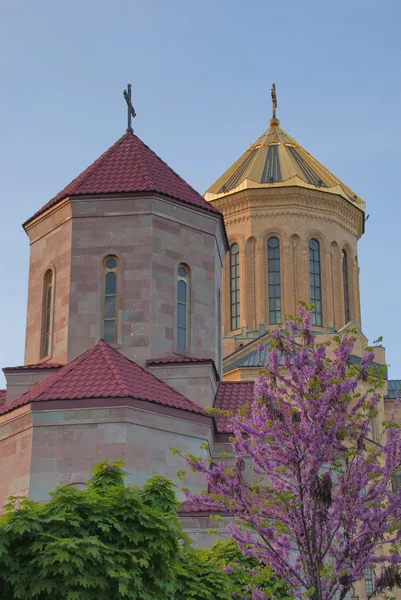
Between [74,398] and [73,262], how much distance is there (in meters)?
4.72

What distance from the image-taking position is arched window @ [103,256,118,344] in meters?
22.0

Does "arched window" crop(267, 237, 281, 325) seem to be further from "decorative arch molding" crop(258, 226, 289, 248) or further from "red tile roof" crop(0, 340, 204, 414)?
"red tile roof" crop(0, 340, 204, 414)

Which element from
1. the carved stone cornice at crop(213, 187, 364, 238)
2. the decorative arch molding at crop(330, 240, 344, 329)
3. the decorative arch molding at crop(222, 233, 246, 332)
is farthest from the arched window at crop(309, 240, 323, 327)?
the decorative arch molding at crop(222, 233, 246, 332)

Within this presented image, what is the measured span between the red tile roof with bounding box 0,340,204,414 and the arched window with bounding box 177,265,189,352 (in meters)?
1.66

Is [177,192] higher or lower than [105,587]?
higher

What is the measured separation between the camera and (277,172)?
168 ft

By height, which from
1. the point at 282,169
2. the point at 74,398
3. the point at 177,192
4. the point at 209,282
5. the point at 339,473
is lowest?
the point at 339,473

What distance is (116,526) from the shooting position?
12.6 m

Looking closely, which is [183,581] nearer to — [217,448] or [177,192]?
[217,448]

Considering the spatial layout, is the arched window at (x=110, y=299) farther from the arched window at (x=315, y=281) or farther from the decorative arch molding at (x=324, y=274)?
the arched window at (x=315, y=281)

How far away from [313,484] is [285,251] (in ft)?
117

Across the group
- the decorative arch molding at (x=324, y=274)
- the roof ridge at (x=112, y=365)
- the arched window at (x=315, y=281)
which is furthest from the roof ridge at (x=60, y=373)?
the arched window at (x=315, y=281)

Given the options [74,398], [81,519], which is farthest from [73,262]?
[81,519]

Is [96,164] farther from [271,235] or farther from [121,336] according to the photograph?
[271,235]
